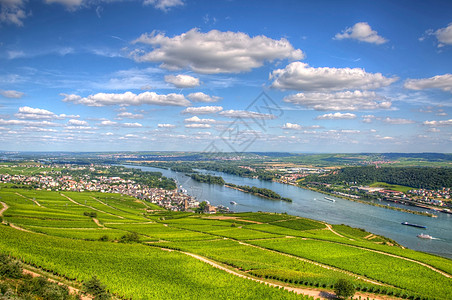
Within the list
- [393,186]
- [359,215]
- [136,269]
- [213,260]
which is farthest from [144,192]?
[393,186]

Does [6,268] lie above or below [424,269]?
above

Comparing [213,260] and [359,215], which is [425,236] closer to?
[359,215]

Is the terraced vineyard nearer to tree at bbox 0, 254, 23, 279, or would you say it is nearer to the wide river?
tree at bbox 0, 254, 23, 279

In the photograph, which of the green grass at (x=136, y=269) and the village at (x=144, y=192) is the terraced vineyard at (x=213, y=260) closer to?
the green grass at (x=136, y=269)

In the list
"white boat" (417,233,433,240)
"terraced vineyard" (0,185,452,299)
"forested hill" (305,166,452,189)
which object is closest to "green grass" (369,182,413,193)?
"forested hill" (305,166,452,189)

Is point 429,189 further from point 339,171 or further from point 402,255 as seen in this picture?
point 402,255

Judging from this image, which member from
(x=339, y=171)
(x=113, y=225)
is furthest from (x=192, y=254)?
(x=339, y=171)

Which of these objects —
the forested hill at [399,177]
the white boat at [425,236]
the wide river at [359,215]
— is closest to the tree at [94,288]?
the wide river at [359,215]
